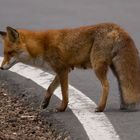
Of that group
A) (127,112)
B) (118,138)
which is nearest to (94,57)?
(127,112)

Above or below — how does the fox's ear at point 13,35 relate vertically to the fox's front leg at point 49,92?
above

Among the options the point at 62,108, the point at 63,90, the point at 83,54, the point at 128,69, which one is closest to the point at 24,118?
the point at 62,108

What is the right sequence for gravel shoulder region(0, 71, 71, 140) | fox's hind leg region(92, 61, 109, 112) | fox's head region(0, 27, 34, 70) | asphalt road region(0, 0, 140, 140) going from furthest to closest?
1. asphalt road region(0, 0, 140, 140)
2. fox's head region(0, 27, 34, 70)
3. fox's hind leg region(92, 61, 109, 112)
4. gravel shoulder region(0, 71, 71, 140)

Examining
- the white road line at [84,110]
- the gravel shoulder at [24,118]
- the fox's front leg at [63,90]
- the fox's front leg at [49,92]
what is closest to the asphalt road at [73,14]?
the white road line at [84,110]

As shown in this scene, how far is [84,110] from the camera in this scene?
8461mm

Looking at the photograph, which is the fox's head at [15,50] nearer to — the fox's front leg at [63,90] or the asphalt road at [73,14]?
the fox's front leg at [63,90]

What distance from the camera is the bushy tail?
848cm

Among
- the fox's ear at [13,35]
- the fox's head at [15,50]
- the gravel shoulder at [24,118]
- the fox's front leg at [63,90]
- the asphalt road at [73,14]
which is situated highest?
the fox's ear at [13,35]

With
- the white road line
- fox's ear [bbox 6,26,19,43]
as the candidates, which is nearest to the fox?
fox's ear [bbox 6,26,19,43]

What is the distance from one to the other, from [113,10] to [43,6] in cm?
170

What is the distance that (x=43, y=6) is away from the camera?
15688mm

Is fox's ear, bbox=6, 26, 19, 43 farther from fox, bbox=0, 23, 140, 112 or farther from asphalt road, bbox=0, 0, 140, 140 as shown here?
asphalt road, bbox=0, 0, 140, 140

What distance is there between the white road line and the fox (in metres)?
0.19

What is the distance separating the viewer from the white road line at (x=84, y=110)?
7434mm
